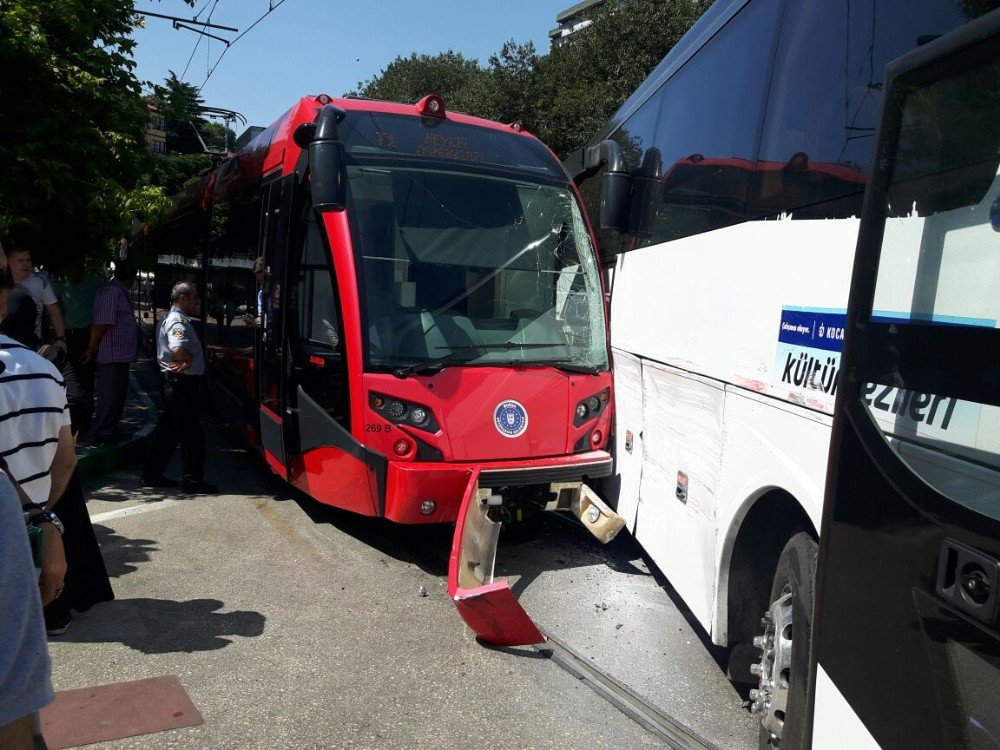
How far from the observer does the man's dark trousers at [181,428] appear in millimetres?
7121

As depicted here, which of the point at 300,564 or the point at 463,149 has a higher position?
the point at 463,149

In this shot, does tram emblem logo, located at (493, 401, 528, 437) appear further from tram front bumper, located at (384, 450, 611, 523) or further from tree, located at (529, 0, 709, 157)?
tree, located at (529, 0, 709, 157)

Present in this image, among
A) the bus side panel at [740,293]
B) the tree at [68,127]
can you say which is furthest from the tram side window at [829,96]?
the tree at [68,127]

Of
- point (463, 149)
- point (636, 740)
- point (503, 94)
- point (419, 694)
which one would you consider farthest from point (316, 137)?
point (503, 94)

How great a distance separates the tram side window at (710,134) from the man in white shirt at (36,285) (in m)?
4.62

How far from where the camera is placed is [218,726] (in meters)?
3.61

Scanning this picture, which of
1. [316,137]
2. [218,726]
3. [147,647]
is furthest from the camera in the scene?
[316,137]

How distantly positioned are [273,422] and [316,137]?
229cm

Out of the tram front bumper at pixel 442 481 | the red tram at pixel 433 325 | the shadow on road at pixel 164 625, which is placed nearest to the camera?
the shadow on road at pixel 164 625

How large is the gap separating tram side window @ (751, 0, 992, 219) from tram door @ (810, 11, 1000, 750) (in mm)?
554

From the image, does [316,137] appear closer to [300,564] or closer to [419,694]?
[300,564]

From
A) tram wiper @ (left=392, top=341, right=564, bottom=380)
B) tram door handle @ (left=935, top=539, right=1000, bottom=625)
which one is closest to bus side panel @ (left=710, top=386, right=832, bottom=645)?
tram door handle @ (left=935, top=539, right=1000, bottom=625)

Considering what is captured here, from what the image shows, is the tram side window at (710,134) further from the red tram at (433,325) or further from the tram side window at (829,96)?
the red tram at (433,325)

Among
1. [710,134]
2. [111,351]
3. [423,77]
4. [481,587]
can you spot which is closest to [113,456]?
[111,351]
